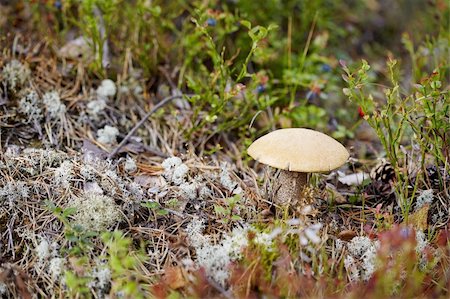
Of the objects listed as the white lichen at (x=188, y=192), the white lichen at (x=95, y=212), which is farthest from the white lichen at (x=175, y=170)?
the white lichen at (x=95, y=212)

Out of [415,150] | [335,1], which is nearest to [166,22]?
[335,1]

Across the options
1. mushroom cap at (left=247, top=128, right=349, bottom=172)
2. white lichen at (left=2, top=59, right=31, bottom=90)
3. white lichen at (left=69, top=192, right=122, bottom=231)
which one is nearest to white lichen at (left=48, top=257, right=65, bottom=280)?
white lichen at (left=69, top=192, right=122, bottom=231)

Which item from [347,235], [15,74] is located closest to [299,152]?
[347,235]

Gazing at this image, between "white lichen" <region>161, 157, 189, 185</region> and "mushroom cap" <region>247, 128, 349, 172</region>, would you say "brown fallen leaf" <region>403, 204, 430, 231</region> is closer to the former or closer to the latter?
"mushroom cap" <region>247, 128, 349, 172</region>

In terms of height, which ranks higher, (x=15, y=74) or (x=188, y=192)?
(x=15, y=74)

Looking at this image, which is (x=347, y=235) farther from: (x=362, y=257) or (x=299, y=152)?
(x=299, y=152)

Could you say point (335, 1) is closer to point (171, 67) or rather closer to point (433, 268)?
point (171, 67)
